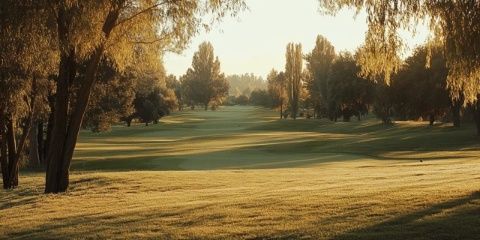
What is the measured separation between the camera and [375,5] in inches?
528

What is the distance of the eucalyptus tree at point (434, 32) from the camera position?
12188 millimetres

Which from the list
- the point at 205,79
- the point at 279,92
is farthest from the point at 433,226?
the point at 205,79

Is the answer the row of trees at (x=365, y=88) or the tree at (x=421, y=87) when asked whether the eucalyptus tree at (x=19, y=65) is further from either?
the tree at (x=421, y=87)

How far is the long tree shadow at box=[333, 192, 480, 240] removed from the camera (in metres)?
9.25

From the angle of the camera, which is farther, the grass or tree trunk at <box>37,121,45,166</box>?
tree trunk at <box>37,121,45,166</box>

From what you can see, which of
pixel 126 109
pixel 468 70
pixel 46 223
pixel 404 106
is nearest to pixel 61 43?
pixel 46 223

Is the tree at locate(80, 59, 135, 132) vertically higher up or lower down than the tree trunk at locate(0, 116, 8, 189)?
higher up

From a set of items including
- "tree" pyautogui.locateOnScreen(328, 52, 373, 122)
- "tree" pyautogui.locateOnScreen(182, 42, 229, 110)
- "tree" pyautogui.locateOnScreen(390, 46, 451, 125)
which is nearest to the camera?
"tree" pyautogui.locateOnScreen(390, 46, 451, 125)

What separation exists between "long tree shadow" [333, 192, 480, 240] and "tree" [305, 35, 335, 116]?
3257 inches

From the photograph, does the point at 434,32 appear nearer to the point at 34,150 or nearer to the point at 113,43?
the point at 113,43

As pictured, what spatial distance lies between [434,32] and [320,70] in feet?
282

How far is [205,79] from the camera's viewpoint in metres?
154

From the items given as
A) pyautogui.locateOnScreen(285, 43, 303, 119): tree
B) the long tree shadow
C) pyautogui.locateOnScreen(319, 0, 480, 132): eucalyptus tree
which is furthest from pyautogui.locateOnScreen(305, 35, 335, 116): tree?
the long tree shadow

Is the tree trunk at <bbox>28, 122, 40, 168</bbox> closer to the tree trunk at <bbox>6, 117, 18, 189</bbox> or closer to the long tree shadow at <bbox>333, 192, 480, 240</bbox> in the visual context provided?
the tree trunk at <bbox>6, 117, 18, 189</bbox>
